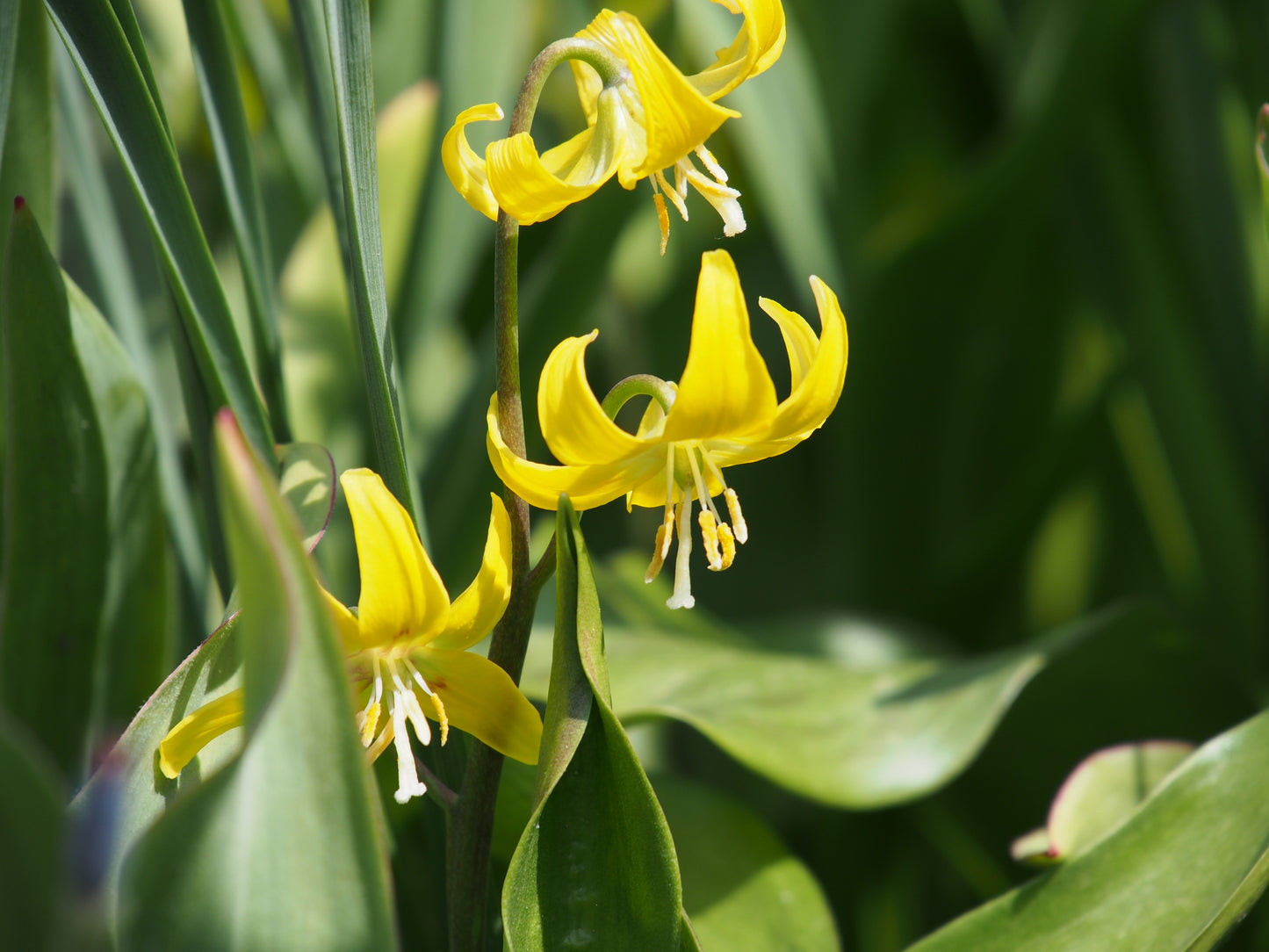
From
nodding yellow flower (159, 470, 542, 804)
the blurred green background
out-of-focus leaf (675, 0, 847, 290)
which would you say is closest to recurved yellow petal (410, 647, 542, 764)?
nodding yellow flower (159, 470, 542, 804)

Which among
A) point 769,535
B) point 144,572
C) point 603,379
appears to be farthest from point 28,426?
point 769,535

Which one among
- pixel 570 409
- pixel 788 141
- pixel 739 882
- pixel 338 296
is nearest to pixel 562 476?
pixel 570 409

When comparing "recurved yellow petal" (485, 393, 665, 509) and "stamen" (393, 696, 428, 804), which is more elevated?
"recurved yellow petal" (485, 393, 665, 509)

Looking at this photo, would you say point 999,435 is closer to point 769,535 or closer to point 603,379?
point 769,535

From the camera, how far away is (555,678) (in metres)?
0.40

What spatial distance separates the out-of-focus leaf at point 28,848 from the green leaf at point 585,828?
162 mm

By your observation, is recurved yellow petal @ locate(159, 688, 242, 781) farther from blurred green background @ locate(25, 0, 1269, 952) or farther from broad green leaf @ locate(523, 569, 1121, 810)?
blurred green background @ locate(25, 0, 1269, 952)

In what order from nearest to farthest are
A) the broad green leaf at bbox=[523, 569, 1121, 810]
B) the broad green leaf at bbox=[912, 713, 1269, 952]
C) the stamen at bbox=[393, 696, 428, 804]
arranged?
the stamen at bbox=[393, 696, 428, 804] < the broad green leaf at bbox=[912, 713, 1269, 952] < the broad green leaf at bbox=[523, 569, 1121, 810]

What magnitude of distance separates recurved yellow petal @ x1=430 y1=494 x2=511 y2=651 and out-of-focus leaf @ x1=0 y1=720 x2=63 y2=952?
0.50 feet

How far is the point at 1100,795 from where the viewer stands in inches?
25.2

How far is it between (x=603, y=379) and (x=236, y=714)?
975mm

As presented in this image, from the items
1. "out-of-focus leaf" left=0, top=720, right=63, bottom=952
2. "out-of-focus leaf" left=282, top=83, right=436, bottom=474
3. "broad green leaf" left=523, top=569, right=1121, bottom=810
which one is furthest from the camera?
"out-of-focus leaf" left=282, top=83, right=436, bottom=474

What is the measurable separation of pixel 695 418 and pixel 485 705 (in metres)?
0.16

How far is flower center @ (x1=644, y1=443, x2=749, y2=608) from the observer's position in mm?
426
